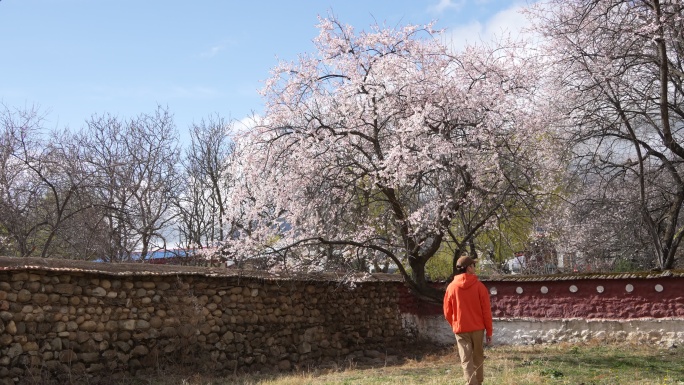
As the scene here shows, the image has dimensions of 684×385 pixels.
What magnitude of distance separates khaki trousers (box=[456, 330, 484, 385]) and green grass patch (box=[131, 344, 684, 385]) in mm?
660

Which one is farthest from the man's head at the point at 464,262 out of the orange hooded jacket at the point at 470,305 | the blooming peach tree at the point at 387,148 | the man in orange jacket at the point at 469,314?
the blooming peach tree at the point at 387,148

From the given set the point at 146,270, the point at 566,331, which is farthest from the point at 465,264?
the point at 566,331

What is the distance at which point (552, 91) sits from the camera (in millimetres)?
16625

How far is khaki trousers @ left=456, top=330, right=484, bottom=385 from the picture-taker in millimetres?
8977

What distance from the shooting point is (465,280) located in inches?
350

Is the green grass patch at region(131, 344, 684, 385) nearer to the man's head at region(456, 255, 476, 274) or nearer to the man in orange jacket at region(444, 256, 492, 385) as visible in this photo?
the man in orange jacket at region(444, 256, 492, 385)

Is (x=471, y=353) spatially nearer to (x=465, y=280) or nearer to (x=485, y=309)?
(x=485, y=309)

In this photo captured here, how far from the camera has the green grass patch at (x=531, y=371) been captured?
33.3 ft

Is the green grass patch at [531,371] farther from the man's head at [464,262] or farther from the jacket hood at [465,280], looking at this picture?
the man's head at [464,262]

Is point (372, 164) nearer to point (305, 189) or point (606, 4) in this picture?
point (305, 189)

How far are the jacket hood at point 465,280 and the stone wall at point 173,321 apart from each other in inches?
241

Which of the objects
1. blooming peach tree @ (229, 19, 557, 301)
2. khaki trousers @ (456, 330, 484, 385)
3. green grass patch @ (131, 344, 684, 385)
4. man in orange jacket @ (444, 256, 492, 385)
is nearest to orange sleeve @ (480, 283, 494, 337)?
man in orange jacket @ (444, 256, 492, 385)

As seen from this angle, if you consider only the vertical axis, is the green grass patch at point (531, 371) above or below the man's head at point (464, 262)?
below

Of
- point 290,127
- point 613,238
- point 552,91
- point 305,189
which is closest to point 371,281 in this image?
point 305,189
